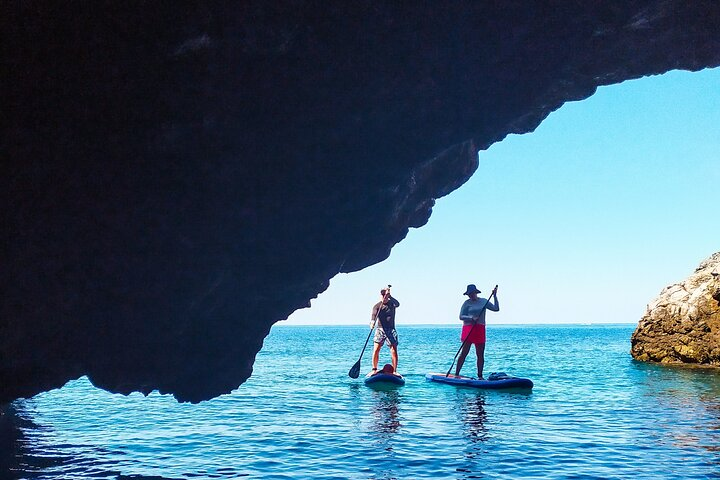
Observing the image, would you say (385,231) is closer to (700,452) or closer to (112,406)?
(700,452)

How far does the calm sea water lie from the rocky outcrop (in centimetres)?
1184

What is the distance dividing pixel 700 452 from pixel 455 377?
1173 centimetres

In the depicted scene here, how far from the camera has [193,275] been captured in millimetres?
12609

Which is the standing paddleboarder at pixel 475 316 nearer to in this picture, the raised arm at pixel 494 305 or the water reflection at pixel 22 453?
the raised arm at pixel 494 305

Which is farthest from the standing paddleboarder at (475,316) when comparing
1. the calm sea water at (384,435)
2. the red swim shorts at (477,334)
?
the calm sea water at (384,435)

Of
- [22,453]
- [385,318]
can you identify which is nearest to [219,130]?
[22,453]

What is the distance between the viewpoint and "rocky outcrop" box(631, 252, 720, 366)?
32219 millimetres

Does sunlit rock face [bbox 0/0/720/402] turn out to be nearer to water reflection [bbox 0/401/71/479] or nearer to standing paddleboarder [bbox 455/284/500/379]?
water reflection [bbox 0/401/71/479]

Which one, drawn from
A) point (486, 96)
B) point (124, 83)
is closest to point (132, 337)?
point (124, 83)

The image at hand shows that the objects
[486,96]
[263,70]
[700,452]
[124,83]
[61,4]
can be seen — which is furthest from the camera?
[486,96]

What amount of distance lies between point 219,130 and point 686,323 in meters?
32.9

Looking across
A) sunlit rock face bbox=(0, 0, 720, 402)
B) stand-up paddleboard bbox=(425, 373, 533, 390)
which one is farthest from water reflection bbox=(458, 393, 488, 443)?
sunlit rock face bbox=(0, 0, 720, 402)

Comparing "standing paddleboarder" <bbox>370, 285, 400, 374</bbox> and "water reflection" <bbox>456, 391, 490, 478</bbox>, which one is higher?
"standing paddleboarder" <bbox>370, 285, 400, 374</bbox>

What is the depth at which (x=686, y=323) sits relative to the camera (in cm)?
3394
